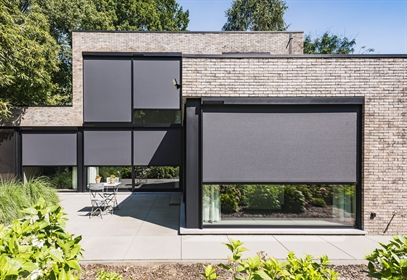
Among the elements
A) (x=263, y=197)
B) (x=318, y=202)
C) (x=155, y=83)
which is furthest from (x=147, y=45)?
(x=318, y=202)

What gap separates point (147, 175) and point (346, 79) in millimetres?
9000

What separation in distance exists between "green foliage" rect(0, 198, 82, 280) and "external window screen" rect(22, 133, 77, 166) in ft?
31.1

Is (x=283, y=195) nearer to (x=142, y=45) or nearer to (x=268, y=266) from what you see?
(x=268, y=266)

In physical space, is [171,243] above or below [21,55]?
below

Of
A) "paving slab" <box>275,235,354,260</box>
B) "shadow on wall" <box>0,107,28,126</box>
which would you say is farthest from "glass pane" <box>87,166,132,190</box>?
"paving slab" <box>275,235,354,260</box>

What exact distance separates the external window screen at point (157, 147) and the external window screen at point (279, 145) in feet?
16.8

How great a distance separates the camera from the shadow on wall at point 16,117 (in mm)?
10383

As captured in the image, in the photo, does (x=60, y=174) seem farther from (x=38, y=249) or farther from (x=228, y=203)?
(x=38, y=249)

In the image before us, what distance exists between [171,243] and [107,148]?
6.98 meters

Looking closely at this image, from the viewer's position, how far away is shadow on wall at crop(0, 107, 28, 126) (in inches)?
409

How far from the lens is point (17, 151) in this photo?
1048cm

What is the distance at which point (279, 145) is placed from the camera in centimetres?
555

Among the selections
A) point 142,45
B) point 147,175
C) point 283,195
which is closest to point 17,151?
point 147,175

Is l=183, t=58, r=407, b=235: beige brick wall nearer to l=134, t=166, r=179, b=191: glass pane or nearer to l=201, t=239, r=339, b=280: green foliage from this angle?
l=201, t=239, r=339, b=280: green foliage
